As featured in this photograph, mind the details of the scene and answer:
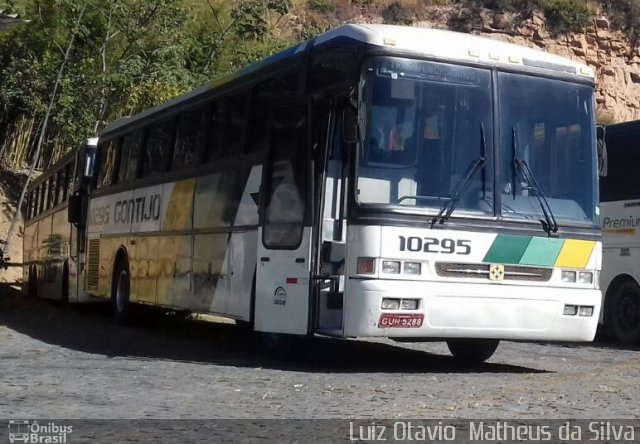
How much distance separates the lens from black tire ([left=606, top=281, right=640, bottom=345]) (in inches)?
637

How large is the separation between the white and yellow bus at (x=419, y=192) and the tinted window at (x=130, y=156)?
5.17 metres

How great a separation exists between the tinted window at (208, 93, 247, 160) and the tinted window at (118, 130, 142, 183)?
12.2 ft

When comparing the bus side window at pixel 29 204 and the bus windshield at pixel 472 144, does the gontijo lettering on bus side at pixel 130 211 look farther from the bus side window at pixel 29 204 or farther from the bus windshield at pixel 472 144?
the bus side window at pixel 29 204

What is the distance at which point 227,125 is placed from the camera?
1366 centimetres

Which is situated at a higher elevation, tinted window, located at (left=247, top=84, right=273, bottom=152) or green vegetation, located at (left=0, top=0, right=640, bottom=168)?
green vegetation, located at (left=0, top=0, right=640, bottom=168)

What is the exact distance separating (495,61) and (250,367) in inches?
158

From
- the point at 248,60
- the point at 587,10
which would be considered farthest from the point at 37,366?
the point at 587,10

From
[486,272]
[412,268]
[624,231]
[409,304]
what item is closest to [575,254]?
[486,272]

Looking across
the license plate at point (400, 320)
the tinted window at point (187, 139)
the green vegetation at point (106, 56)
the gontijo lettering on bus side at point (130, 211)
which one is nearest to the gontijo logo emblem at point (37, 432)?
the license plate at point (400, 320)

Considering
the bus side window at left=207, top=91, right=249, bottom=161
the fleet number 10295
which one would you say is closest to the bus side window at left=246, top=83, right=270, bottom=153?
the bus side window at left=207, top=91, right=249, bottom=161

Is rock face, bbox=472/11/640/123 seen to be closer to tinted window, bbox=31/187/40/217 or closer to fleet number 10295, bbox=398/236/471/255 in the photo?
tinted window, bbox=31/187/40/217

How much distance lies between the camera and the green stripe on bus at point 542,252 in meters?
11.3

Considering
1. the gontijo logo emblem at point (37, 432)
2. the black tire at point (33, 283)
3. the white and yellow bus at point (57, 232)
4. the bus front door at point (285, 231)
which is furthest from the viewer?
the black tire at point (33, 283)

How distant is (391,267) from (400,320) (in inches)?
19.9
